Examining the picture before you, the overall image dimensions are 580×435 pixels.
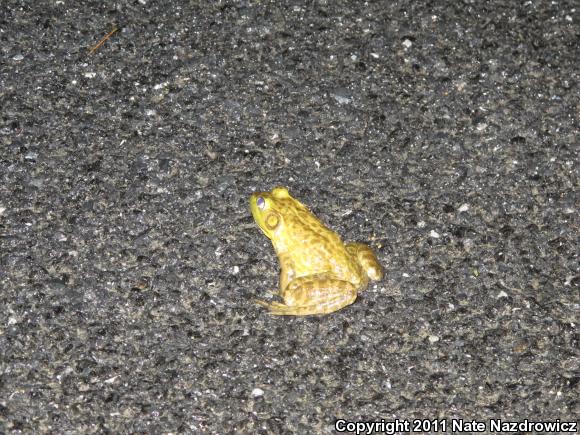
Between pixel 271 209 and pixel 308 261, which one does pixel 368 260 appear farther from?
pixel 271 209

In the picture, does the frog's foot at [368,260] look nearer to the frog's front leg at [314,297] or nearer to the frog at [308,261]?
the frog at [308,261]

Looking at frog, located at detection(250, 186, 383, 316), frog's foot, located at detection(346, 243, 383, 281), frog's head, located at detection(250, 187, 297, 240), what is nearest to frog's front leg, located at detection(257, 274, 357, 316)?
frog, located at detection(250, 186, 383, 316)

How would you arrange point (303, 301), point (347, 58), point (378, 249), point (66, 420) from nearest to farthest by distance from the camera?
point (66, 420) < point (303, 301) < point (378, 249) < point (347, 58)

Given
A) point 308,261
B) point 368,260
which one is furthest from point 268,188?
point 368,260

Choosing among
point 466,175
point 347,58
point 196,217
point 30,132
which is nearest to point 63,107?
point 30,132

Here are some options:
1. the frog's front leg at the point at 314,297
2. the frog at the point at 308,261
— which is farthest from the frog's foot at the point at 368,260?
the frog's front leg at the point at 314,297

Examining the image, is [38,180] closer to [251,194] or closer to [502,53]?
[251,194]
